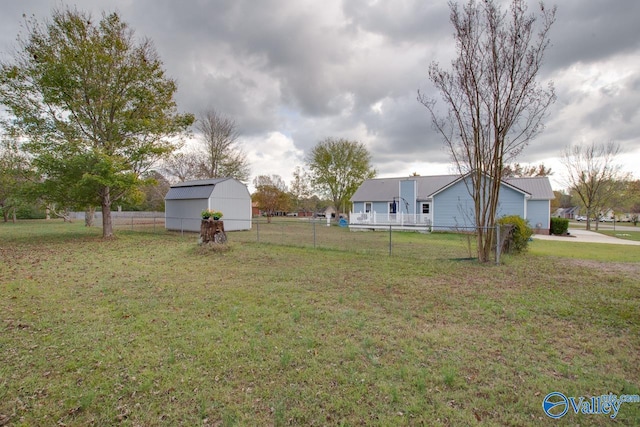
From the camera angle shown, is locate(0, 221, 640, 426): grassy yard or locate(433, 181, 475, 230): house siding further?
locate(433, 181, 475, 230): house siding

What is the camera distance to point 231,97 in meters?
15.9

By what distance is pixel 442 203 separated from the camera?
22.4 metres

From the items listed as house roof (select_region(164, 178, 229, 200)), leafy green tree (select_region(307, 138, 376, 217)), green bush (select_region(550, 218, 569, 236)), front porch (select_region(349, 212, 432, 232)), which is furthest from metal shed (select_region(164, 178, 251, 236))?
green bush (select_region(550, 218, 569, 236))

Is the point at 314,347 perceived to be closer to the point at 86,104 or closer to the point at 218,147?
the point at 86,104

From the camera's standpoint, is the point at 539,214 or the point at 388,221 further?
the point at 388,221

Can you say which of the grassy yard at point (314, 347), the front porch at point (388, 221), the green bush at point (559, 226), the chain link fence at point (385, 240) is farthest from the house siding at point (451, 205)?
the grassy yard at point (314, 347)

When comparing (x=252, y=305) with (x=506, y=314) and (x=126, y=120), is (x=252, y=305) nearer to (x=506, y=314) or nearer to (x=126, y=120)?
(x=506, y=314)

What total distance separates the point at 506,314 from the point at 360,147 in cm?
3473

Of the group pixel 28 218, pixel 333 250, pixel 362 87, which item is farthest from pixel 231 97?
pixel 28 218

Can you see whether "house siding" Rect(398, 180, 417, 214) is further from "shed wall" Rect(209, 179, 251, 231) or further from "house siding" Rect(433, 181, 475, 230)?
"shed wall" Rect(209, 179, 251, 231)

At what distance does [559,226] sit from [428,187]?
9.31m

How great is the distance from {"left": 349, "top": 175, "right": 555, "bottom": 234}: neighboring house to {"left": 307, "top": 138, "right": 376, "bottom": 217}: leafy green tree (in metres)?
11.1

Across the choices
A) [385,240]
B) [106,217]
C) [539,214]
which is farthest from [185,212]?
[539,214]

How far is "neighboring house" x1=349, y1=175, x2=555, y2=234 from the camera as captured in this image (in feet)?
67.5
